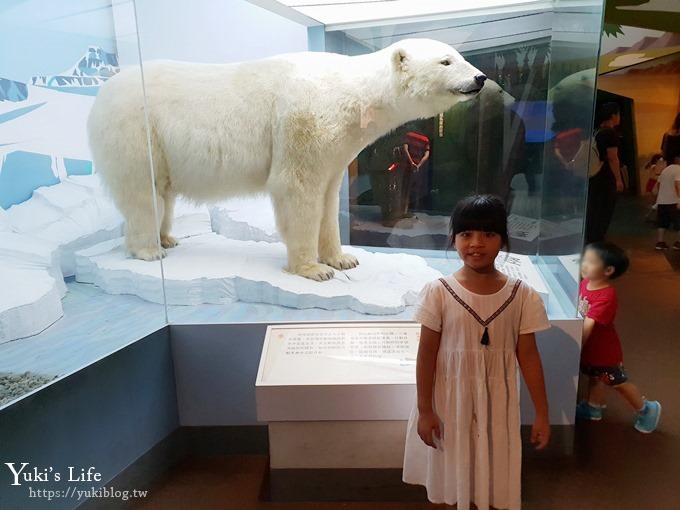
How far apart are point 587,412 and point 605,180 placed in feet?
3.57

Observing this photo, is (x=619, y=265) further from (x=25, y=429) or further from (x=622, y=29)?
(x=25, y=429)

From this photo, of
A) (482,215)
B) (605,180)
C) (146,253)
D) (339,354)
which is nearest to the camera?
(482,215)

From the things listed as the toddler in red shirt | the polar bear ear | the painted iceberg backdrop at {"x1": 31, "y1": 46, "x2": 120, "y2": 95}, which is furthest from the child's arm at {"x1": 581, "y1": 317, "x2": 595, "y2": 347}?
the painted iceberg backdrop at {"x1": 31, "y1": 46, "x2": 120, "y2": 95}

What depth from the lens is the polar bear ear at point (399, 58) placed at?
2.28 metres

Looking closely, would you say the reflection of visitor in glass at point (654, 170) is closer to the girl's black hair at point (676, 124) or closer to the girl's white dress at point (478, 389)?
the girl's black hair at point (676, 124)

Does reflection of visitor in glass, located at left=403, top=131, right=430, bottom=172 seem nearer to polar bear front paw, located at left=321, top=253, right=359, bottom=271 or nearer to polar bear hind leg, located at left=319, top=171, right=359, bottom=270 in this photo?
polar bear hind leg, located at left=319, top=171, right=359, bottom=270

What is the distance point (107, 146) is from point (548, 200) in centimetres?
214

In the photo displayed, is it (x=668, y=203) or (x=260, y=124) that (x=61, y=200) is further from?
(x=668, y=203)

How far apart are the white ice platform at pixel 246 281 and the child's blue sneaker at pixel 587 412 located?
91cm

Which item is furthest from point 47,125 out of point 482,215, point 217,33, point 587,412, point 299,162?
point 587,412

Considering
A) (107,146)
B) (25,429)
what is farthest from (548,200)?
(25,429)

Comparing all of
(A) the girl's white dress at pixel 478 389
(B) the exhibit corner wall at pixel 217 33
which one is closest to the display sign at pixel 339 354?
(A) the girl's white dress at pixel 478 389

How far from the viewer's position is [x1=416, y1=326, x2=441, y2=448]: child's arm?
1456mm

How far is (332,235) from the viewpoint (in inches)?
106
